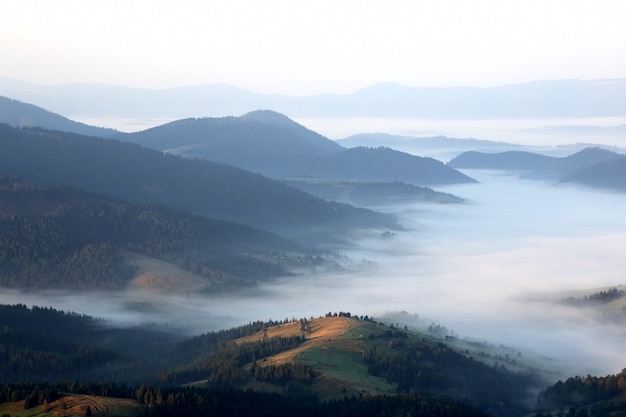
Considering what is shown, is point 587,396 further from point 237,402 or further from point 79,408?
point 79,408

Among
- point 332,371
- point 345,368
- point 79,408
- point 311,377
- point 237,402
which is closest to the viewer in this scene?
point 79,408

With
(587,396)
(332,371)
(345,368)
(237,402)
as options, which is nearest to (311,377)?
(332,371)

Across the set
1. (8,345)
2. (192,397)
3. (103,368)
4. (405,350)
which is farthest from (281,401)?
(8,345)

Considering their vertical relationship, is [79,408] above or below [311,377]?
below

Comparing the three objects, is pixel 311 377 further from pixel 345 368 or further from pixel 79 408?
pixel 79 408

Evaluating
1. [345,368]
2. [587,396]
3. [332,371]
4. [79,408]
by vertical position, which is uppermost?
[345,368]

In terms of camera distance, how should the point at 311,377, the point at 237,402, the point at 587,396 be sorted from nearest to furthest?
1. the point at 237,402
2. the point at 311,377
3. the point at 587,396

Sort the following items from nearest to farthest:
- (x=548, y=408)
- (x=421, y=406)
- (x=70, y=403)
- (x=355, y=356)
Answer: (x=70, y=403), (x=421, y=406), (x=548, y=408), (x=355, y=356)

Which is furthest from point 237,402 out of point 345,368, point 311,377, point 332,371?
point 345,368

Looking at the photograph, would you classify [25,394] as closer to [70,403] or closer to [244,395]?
[70,403]

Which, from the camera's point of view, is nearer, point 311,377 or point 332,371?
point 311,377

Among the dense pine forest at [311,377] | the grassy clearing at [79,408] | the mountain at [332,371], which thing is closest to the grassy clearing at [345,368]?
the mountain at [332,371]
